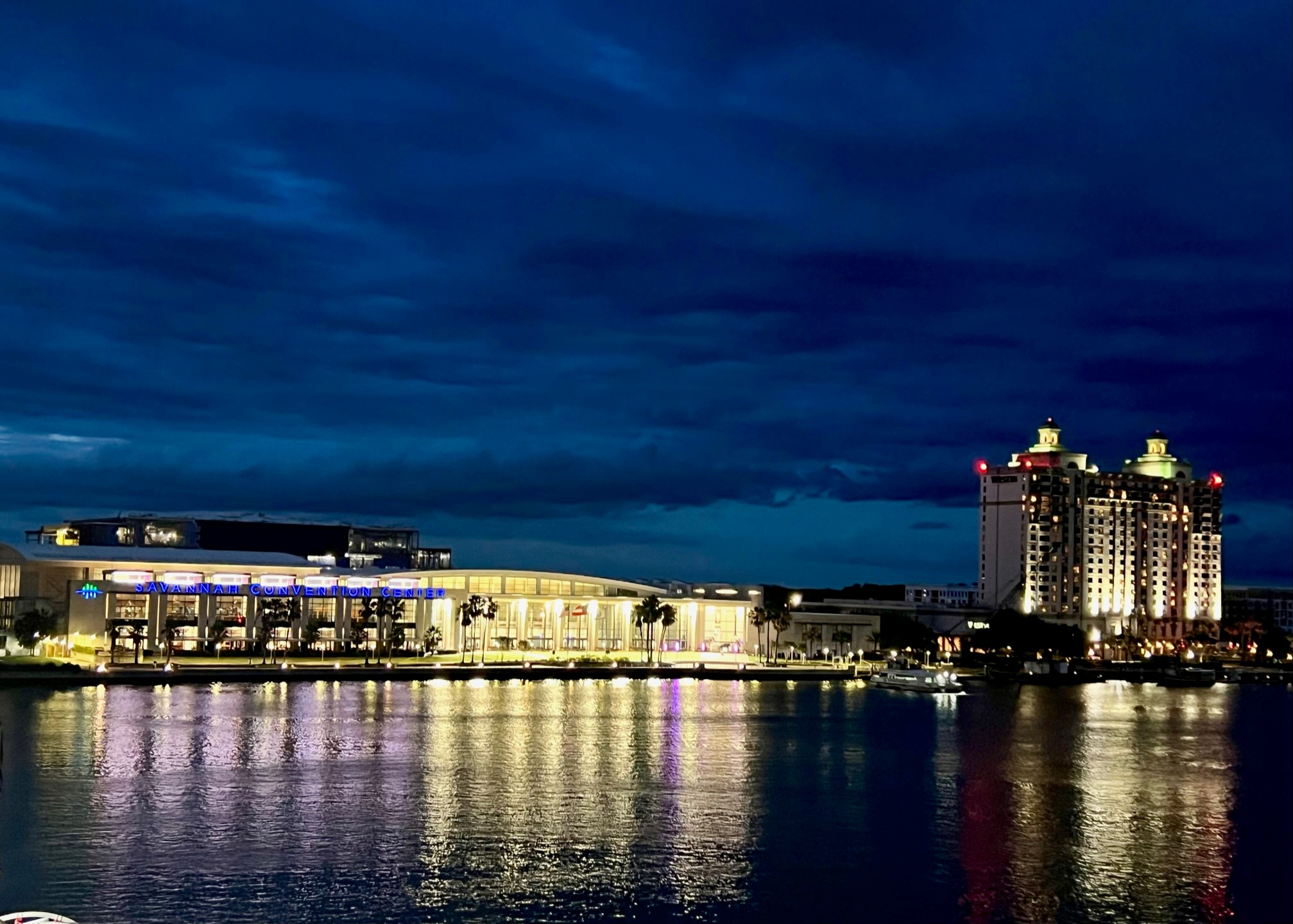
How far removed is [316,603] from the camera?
142875 millimetres

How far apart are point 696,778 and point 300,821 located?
18.3 meters

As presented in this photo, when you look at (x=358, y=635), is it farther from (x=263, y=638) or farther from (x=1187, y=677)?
(x=1187, y=677)

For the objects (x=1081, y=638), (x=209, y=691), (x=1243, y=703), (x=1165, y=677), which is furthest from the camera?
(x=1081, y=638)

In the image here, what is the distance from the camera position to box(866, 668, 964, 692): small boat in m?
133

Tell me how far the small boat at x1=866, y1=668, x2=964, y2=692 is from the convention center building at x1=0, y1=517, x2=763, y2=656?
29.4m

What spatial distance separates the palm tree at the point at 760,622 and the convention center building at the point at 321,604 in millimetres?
751

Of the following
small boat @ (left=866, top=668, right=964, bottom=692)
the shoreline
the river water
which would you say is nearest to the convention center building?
the shoreline

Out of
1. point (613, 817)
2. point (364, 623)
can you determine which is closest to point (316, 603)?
point (364, 623)

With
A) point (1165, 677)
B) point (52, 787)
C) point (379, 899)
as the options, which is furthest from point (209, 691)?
point (1165, 677)

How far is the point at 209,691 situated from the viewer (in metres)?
104

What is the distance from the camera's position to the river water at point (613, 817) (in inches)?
1574

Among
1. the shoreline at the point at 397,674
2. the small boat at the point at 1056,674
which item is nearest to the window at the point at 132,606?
the shoreline at the point at 397,674

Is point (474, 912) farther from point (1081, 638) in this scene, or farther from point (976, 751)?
point (1081, 638)

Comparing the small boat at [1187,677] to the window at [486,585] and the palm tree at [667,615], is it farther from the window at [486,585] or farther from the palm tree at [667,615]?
the window at [486,585]
